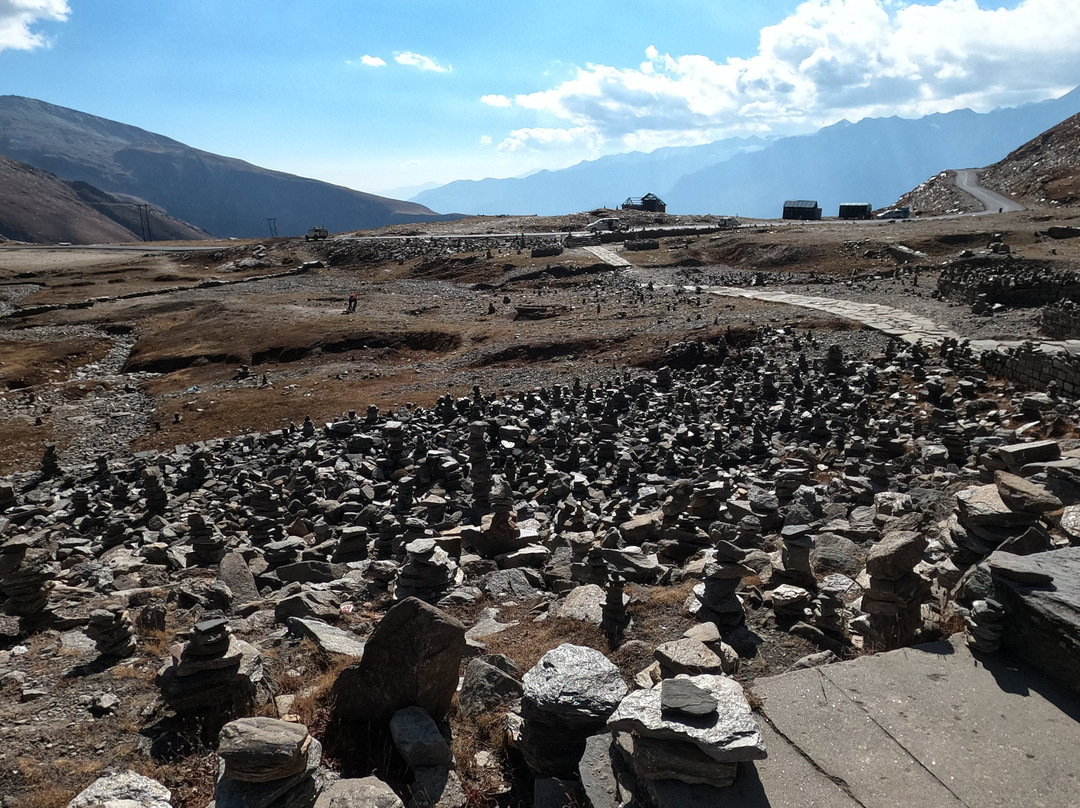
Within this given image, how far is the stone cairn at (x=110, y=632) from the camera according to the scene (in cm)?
697

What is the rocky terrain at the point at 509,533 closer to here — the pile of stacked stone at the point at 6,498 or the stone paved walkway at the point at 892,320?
the pile of stacked stone at the point at 6,498

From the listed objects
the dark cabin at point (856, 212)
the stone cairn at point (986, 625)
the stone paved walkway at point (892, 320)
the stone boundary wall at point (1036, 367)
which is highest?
the dark cabin at point (856, 212)

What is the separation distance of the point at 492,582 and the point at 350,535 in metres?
3.25

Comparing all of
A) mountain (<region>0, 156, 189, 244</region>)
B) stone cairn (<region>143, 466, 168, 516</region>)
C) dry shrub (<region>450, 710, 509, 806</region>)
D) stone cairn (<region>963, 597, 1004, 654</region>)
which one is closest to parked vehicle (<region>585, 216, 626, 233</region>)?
stone cairn (<region>143, 466, 168, 516</region>)

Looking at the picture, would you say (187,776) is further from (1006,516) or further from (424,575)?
(1006,516)

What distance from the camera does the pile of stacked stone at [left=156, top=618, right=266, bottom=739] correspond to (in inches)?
233

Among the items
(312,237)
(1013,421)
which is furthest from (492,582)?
(312,237)

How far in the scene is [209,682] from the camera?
236 inches

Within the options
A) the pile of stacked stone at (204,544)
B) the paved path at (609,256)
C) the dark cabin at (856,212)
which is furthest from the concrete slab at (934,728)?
the dark cabin at (856,212)

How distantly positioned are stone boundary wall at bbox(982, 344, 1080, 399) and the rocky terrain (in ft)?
0.44

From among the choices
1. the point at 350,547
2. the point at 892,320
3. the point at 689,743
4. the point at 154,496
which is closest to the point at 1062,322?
the point at 892,320

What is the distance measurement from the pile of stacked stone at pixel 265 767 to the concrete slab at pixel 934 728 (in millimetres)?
3262

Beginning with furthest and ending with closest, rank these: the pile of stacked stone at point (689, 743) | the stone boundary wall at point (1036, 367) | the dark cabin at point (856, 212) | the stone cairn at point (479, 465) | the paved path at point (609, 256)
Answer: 1. the dark cabin at point (856, 212)
2. the paved path at point (609, 256)
3. the stone boundary wall at point (1036, 367)
4. the stone cairn at point (479, 465)
5. the pile of stacked stone at point (689, 743)

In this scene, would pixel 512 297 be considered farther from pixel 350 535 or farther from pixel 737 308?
pixel 350 535
